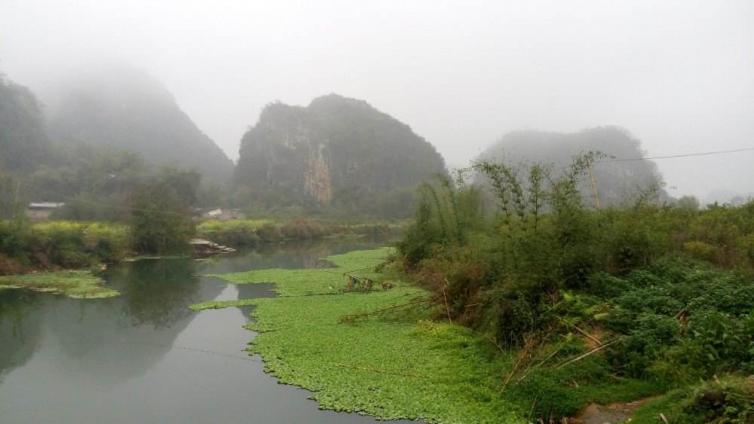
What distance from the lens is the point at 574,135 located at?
73.8 metres

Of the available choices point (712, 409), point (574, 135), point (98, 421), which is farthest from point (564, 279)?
point (574, 135)

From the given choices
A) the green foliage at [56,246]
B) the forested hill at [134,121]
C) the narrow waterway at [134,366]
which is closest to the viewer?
the narrow waterway at [134,366]

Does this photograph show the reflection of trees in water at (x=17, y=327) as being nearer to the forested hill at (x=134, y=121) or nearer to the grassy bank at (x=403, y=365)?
the grassy bank at (x=403, y=365)

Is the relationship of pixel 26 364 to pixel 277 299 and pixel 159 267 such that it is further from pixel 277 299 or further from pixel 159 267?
pixel 159 267

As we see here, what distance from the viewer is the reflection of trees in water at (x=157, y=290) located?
10.4m

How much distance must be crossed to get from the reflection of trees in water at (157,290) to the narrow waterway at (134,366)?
0.05 meters

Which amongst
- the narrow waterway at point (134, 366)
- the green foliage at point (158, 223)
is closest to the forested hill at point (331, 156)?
the green foliage at point (158, 223)

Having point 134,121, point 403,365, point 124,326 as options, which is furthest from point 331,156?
point 403,365

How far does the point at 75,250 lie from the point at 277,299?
9957 millimetres

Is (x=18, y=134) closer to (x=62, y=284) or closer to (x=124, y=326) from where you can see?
(x=62, y=284)

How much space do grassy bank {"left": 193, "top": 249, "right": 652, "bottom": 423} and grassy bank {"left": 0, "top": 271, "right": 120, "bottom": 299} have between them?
4.98 meters

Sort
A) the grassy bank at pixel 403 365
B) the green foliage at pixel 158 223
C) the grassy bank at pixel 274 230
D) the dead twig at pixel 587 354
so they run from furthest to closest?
the grassy bank at pixel 274 230
the green foliage at pixel 158 223
the dead twig at pixel 587 354
the grassy bank at pixel 403 365

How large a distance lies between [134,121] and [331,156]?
2780cm

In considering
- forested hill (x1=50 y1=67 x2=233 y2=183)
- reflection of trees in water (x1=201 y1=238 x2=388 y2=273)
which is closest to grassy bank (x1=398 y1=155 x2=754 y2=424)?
reflection of trees in water (x1=201 y1=238 x2=388 y2=273)
